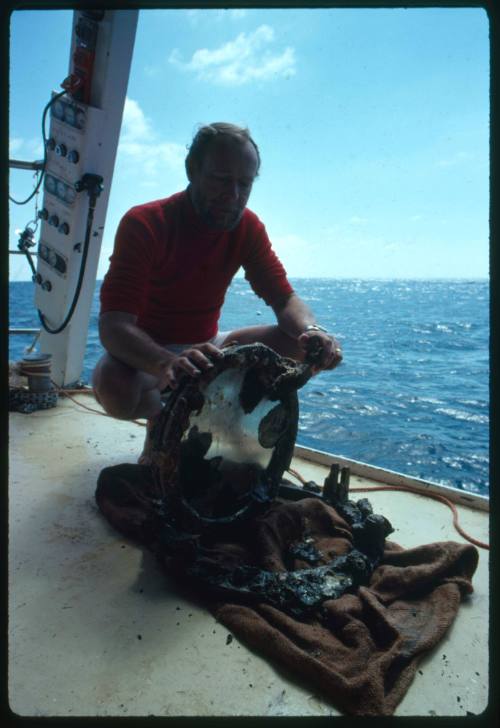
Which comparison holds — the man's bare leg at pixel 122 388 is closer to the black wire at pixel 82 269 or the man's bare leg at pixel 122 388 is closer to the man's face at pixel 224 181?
the man's face at pixel 224 181

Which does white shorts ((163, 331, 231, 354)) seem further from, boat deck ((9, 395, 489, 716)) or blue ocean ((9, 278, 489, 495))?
boat deck ((9, 395, 489, 716))

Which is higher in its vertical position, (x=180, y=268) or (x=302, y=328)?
(x=180, y=268)

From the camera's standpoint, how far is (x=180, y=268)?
1791 millimetres

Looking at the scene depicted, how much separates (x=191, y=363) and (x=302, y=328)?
2.25 ft

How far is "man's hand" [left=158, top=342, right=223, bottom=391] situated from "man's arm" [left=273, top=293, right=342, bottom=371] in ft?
1.51

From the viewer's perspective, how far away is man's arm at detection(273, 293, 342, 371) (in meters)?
1.62

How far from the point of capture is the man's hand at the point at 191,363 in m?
1.24

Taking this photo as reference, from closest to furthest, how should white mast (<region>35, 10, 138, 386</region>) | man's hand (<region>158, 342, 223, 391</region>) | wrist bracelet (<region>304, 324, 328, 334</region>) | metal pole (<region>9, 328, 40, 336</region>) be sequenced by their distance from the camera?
man's hand (<region>158, 342, 223, 391</region>), wrist bracelet (<region>304, 324, 328, 334</region>), white mast (<region>35, 10, 138, 386</region>), metal pole (<region>9, 328, 40, 336</region>)

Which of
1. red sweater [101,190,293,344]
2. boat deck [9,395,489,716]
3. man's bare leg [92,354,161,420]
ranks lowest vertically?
boat deck [9,395,489,716]

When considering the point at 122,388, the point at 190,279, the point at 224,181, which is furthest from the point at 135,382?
the point at 224,181

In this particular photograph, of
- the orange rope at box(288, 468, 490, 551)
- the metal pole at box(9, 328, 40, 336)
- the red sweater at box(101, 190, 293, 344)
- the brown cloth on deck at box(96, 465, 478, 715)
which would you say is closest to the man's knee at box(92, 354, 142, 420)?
the red sweater at box(101, 190, 293, 344)

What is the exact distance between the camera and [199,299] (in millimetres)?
1897

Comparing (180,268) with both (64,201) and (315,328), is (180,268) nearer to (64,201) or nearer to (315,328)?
(315,328)
